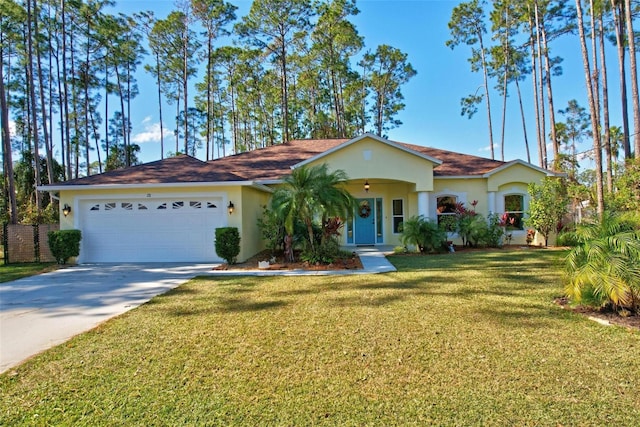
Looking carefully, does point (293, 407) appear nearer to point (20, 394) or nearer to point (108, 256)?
point (20, 394)

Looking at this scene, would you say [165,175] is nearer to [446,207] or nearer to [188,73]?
[446,207]

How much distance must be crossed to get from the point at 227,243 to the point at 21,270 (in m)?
6.08

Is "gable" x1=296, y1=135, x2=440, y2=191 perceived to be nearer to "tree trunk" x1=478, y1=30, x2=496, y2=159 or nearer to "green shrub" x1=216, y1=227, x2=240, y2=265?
"green shrub" x1=216, y1=227, x2=240, y2=265

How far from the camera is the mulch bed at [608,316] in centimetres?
439

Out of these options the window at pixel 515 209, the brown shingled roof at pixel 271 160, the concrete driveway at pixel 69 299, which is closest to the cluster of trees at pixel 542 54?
the window at pixel 515 209

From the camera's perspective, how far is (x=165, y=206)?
1087 centimetres

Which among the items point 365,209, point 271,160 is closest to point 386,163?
point 365,209

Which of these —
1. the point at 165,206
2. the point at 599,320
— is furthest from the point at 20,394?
the point at 165,206

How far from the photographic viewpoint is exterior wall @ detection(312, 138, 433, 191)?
12375 mm

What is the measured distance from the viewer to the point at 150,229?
10.9 meters

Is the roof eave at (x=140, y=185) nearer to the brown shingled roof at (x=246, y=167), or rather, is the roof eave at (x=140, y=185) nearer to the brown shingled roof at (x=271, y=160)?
the brown shingled roof at (x=246, y=167)

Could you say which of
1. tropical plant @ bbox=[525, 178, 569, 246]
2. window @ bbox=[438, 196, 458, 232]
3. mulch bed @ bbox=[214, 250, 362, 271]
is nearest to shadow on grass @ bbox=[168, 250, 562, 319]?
mulch bed @ bbox=[214, 250, 362, 271]

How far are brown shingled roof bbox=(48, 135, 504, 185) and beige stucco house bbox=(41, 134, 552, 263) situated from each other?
0.04 m

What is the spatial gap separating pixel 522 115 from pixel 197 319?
2728cm
